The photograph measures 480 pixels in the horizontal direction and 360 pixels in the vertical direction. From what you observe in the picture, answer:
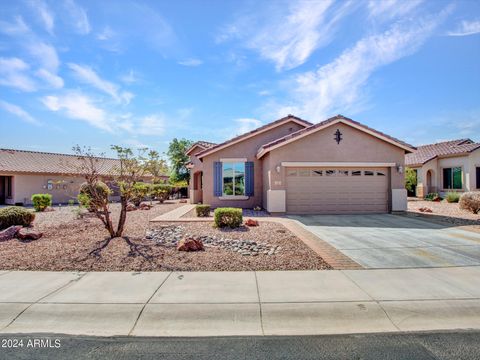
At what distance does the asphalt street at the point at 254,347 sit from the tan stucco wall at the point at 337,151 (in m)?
10.5

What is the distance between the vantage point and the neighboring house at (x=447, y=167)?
73.9 ft

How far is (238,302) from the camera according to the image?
4.66m

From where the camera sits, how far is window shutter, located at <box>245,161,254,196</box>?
16.8m

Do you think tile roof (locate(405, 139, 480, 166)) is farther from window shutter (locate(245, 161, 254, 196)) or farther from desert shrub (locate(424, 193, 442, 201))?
window shutter (locate(245, 161, 254, 196))

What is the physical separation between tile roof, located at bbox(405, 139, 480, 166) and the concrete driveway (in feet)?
49.5

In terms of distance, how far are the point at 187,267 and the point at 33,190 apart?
1015 inches

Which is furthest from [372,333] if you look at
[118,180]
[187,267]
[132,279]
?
[118,180]

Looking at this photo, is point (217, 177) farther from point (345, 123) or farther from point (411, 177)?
point (411, 177)

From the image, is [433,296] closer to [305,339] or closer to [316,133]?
[305,339]

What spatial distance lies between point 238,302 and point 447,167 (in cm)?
2676

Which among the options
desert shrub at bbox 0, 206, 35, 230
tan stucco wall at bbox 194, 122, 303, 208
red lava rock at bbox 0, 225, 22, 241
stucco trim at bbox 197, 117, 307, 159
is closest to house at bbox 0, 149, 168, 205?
tan stucco wall at bbox 194, 122, 303, 208

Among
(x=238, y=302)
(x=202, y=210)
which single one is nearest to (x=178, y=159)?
(x=202, y=210)

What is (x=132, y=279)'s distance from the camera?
5.71 metres

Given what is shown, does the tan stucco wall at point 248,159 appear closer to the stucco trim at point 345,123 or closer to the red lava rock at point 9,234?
the stucco trim at point 345,123
